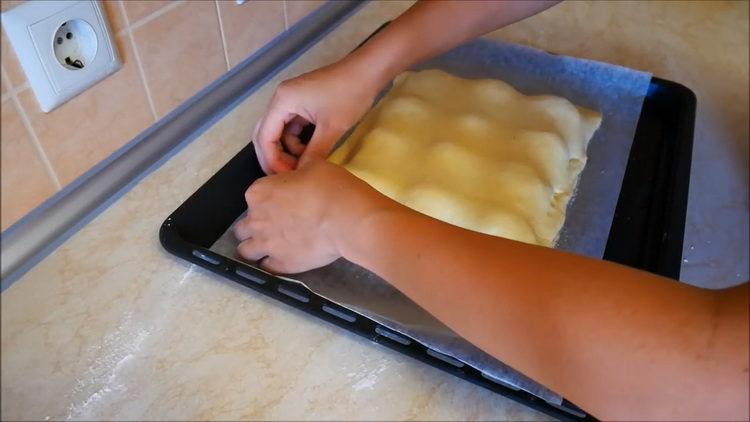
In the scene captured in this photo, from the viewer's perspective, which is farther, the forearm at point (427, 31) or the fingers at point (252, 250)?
the forearm at point (427, 31)

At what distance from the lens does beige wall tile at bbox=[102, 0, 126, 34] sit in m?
0.57

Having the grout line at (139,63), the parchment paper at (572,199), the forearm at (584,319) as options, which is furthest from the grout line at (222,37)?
the forearm at (584,319)

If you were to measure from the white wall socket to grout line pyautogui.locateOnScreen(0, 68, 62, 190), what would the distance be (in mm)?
18

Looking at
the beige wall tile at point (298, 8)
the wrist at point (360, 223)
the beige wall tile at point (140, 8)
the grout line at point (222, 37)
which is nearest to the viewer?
the wrist at point (360, 223)

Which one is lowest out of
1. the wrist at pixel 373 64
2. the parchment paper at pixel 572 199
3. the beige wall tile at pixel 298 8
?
the parchment paper at pixel 572 199

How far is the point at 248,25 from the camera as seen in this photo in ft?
2.53

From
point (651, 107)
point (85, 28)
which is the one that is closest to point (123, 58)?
point (85, 28)

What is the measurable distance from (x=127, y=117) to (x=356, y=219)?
30cm

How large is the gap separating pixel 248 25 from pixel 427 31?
0.75 feet

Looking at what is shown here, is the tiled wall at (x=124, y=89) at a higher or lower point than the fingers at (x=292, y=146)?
higher

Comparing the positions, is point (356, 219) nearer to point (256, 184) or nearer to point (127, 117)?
point (256, 184)

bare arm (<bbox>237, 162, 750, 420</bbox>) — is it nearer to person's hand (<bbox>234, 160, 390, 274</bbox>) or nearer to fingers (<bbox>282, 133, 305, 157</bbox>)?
person's hand (<bbox>234, 160, 390, 274</bbox>)

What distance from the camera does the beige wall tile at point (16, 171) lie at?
0.50 m

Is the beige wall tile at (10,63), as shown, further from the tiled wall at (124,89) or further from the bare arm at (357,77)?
the bare arm at (357,77)
